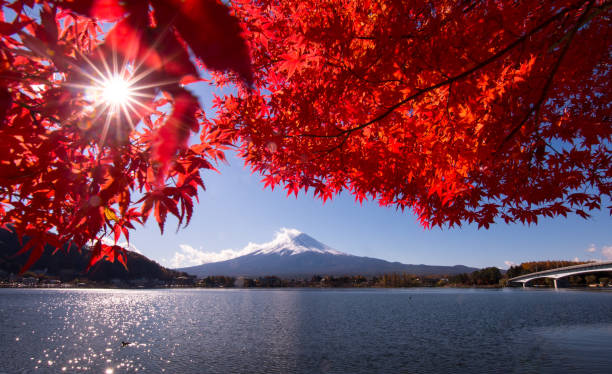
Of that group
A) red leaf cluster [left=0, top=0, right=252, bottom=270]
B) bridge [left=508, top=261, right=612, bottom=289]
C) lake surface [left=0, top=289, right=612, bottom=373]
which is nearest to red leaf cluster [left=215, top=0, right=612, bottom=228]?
red leaf cluster [left=0, top=0, right=252, bottom=270]

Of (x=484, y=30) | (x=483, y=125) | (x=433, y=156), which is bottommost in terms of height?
(x=433, y=156)

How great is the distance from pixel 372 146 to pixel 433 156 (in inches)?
36.9

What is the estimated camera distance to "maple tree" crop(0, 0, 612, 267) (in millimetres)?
1243

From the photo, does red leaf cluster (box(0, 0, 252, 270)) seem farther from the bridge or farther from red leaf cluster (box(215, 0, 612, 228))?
the bridge

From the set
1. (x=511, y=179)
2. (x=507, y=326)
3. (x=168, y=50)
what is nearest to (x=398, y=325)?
(x=507, y=326)

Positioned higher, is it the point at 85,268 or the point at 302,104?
the point at 302,104

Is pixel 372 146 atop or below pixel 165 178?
atop

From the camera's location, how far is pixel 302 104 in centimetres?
445

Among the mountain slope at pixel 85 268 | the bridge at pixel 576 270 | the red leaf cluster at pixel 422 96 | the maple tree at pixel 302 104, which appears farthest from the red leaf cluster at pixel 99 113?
the mountain slope at pixel 85 268

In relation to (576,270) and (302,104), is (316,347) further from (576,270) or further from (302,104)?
(576,270)

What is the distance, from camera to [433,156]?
4121 mm

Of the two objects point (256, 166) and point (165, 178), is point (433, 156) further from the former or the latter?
point (165, 178)

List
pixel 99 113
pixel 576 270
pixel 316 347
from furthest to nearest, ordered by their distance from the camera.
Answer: pixel 576 270, pixel 316 347, pixel 99 113

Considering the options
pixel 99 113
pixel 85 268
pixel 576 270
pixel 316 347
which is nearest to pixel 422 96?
pixel 99 113
